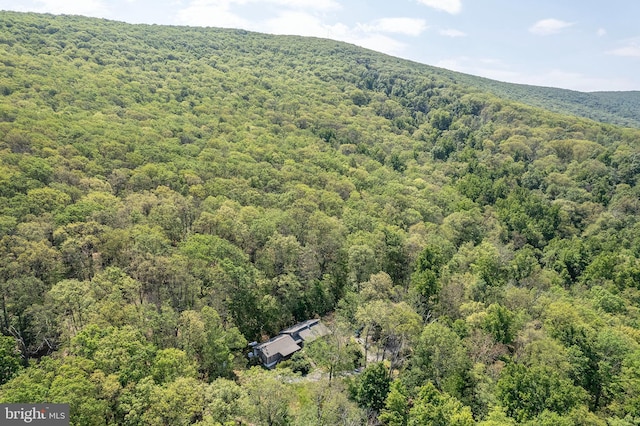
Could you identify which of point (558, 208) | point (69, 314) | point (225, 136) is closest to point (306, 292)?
point (69, 314)

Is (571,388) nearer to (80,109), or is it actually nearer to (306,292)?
(306,292)

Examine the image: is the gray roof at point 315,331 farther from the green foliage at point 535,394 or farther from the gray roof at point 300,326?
the green foliage at point 535,394

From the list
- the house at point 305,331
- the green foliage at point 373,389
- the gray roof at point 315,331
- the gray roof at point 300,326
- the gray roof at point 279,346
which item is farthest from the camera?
the gray roof at point 300,326

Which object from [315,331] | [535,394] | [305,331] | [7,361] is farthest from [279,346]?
[535,394]

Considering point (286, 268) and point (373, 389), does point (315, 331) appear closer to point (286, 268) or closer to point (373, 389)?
point (286, 268)

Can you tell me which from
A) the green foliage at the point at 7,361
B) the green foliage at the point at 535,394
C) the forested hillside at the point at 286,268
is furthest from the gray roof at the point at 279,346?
the green foliage at the point at 7,361

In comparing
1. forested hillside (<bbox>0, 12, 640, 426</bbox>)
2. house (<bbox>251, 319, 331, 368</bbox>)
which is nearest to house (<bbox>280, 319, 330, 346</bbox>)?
house (<bbox>251, 319, 331, 368</bbox>)

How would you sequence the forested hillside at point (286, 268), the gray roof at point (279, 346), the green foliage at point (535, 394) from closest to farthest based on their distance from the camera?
the forested hillside at point (286, 268), the green foliage at point (535, 394), the gray roof at point (279, 346)
